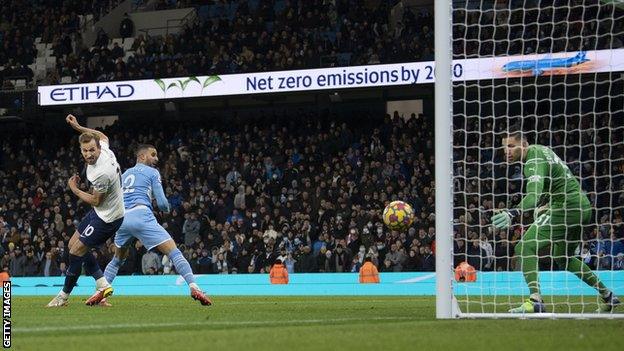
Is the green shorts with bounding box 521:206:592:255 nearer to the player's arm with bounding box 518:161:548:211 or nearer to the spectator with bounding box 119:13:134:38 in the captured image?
the player's arm with bounding box 518:161:548:211

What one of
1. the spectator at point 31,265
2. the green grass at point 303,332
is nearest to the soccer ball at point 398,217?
the green grass at point 303,332

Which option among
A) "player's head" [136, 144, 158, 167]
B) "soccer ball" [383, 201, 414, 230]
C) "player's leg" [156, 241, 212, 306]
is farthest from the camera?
"soccer ball" [383, 201, 414, 230]

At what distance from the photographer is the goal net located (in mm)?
10703

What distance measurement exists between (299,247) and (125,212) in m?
12.7

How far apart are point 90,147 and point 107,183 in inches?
17.8

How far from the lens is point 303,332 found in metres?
8.19

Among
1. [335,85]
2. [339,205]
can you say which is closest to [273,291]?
[339,205]

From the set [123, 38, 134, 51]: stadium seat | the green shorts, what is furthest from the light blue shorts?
[123, 38, 134, 51]: stadium seat

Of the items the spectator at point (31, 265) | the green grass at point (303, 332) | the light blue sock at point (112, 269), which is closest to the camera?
the green grass at point (303, 332)

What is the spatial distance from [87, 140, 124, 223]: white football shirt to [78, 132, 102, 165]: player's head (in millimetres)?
69

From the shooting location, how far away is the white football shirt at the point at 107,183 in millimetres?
12281

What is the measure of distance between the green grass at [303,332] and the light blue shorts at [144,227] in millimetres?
1817

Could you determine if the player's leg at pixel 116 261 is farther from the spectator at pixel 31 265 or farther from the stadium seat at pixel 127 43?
the stadium seat at pixel 127 43

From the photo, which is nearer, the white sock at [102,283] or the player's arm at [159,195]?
the player's arm at [159,195]
